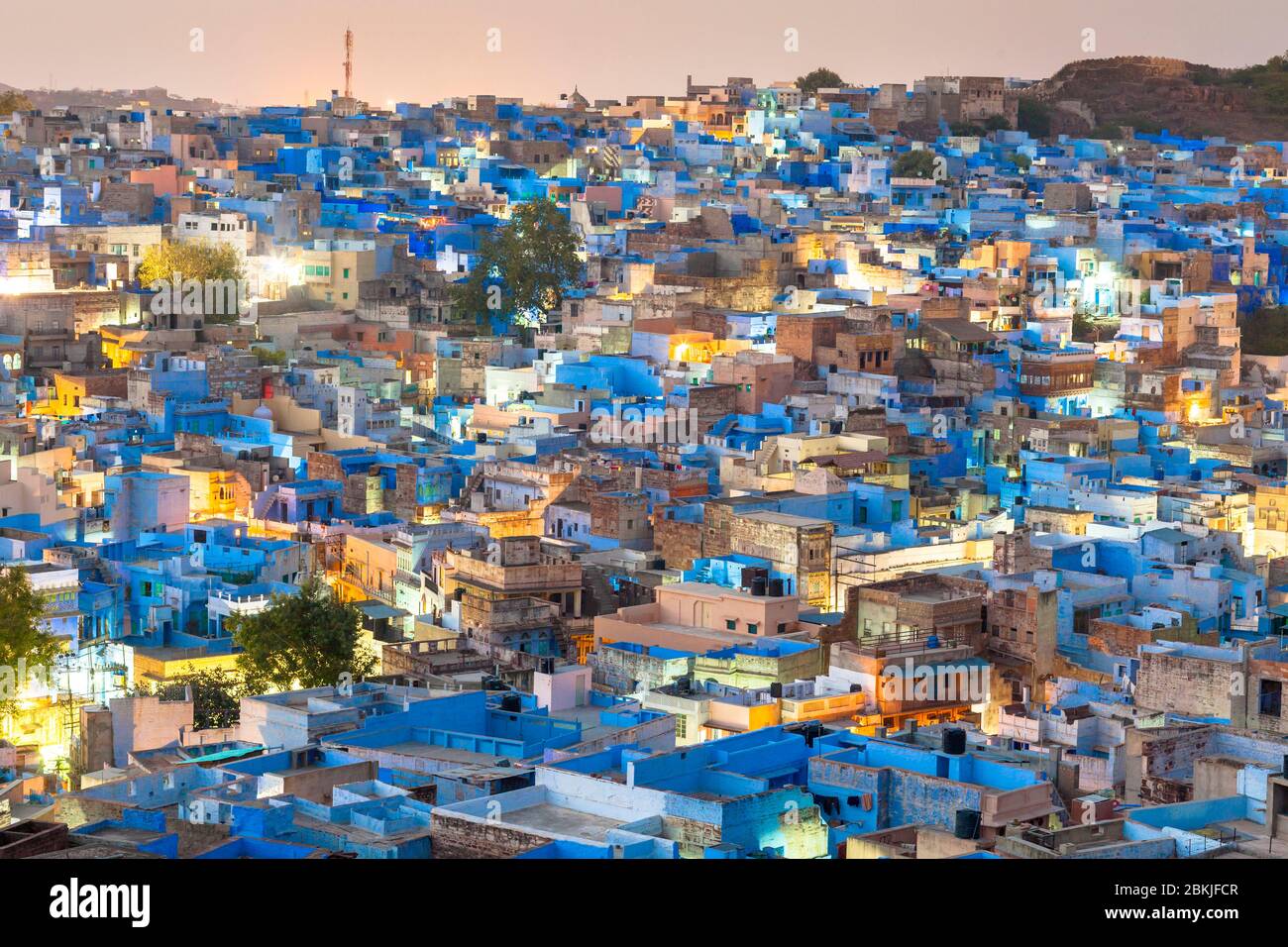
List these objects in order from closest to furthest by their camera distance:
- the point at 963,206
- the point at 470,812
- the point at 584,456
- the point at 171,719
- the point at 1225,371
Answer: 1. the point at 470,812
2. the point at 171,719
3. the point at 584,456
4. the point at 1225,371
5. the point at 963,206

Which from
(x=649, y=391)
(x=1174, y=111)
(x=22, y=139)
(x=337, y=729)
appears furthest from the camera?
(x=1174, y=111)

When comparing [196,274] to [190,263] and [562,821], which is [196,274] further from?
[562,821]

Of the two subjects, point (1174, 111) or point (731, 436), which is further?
point (1174, 111)

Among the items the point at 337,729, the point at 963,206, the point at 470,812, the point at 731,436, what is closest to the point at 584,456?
the point at 731,436

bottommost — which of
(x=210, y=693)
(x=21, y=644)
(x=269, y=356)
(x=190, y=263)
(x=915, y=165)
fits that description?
(x=210, y=693)

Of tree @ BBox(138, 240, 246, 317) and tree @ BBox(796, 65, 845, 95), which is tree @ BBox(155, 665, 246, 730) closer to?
tree @ BBox(138, 240, 246, 317)

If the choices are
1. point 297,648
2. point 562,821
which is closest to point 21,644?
point 297,648

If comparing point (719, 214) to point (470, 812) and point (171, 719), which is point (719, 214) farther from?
point (470, 812)

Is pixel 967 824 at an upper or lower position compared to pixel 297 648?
upper

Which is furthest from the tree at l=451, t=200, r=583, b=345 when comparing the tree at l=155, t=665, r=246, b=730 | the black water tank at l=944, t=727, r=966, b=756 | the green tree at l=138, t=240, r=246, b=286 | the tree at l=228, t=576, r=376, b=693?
the black water tank at l=944, t=727, r=966, b=756
